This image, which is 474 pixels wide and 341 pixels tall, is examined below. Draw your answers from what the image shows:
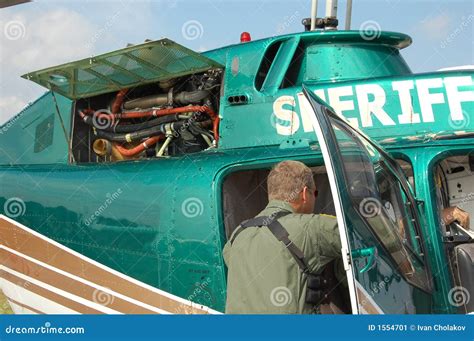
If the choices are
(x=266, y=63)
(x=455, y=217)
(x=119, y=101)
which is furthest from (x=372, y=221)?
(x=119, y=101)

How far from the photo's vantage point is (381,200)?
3959 mm

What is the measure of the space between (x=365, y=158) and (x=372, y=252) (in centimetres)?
68

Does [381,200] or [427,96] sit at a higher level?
[427,96]

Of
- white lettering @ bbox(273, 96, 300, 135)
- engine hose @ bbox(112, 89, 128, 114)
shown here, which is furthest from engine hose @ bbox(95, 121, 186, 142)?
white lettering @ bbox(273, 96, 300, 135)

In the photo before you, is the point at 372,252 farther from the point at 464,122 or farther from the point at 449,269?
the point at 464,122

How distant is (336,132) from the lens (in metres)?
3.53

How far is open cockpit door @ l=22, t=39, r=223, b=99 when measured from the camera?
235 inches

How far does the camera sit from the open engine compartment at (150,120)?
20.1 feet

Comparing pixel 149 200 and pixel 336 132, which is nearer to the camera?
pixel 336 132

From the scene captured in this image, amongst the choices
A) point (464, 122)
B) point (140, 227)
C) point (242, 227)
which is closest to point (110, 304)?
point (140, 227)
